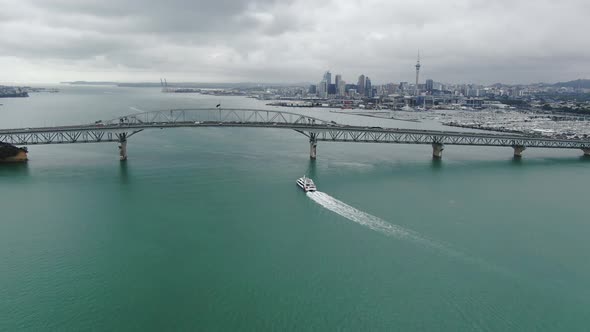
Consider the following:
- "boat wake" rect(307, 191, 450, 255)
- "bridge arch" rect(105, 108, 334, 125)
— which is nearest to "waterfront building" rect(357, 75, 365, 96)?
"bridge arch" rect(105, 108, 334, 125)

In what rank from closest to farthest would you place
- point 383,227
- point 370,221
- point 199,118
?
1. point 383,227
2. point 370,221
3. point 199,118

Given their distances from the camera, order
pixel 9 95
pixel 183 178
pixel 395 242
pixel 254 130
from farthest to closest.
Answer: pixel 9 95 → pixel 254 130 → pixel 183 178 → pixel 395 242

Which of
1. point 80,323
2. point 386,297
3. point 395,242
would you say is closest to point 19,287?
point 80,323

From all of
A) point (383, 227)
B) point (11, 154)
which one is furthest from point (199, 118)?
point (383, 227)

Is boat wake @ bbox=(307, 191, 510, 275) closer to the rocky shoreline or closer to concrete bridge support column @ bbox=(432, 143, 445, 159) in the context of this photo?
concrete bridge support column @ bbox=(432, 143, 445, 159)

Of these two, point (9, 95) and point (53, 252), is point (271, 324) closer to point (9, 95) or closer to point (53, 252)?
point (53, 252)

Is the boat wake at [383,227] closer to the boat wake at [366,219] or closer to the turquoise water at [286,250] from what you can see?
the boat wake at [366,219]

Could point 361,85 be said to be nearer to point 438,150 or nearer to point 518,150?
point 518,150

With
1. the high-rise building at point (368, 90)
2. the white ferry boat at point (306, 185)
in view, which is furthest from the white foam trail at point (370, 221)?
the high-rise building at point (368, 90)
